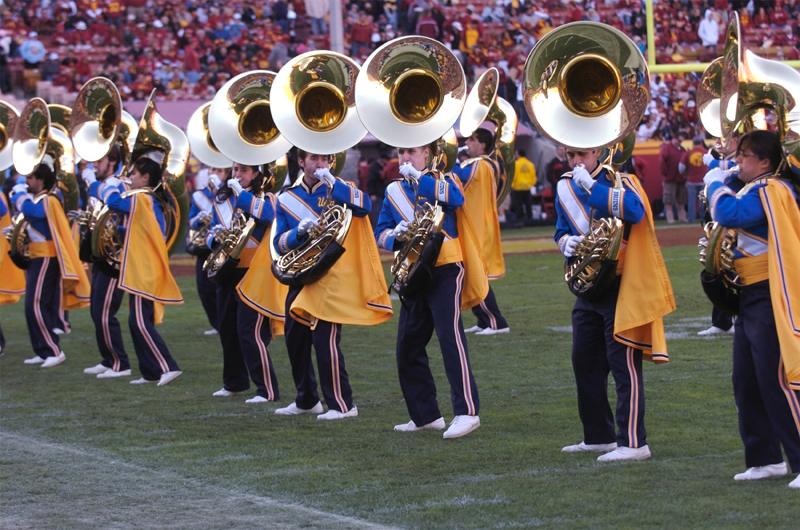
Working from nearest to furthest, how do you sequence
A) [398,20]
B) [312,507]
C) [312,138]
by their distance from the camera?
1. [312,507]
2. [312,138]
3. [398,20]

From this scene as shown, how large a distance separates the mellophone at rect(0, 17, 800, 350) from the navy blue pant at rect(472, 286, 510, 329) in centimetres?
215

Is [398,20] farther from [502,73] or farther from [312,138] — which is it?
[312,138]

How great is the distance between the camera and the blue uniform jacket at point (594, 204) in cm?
520

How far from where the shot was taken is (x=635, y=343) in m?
5.34

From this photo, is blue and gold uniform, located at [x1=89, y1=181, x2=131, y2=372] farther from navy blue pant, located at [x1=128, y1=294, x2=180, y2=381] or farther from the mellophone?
navy blue pant, located at [x1=128, y1=294, x2=180, y2=381]

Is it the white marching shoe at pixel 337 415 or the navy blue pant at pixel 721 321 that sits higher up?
the white marching shoe at pixel 337 415

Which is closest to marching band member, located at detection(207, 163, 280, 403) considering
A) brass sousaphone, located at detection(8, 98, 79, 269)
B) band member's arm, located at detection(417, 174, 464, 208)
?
band member's arm, located at detection(417, 174, 464, 208)

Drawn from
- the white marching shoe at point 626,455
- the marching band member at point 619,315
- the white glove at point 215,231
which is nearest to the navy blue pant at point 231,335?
the white glove at point 215,231

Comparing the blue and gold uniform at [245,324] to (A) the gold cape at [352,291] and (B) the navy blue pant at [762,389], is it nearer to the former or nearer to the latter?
(A) the gold cape at [352,291]

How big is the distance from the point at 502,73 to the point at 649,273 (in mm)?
19905

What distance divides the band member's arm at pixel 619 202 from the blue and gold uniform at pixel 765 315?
1.33 ft

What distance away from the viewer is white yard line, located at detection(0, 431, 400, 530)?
15.0 ft

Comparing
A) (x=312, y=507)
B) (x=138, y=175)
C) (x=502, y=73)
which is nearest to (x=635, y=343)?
(x=312, y=507)

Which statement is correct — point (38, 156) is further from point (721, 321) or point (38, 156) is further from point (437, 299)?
point (721, 321)
